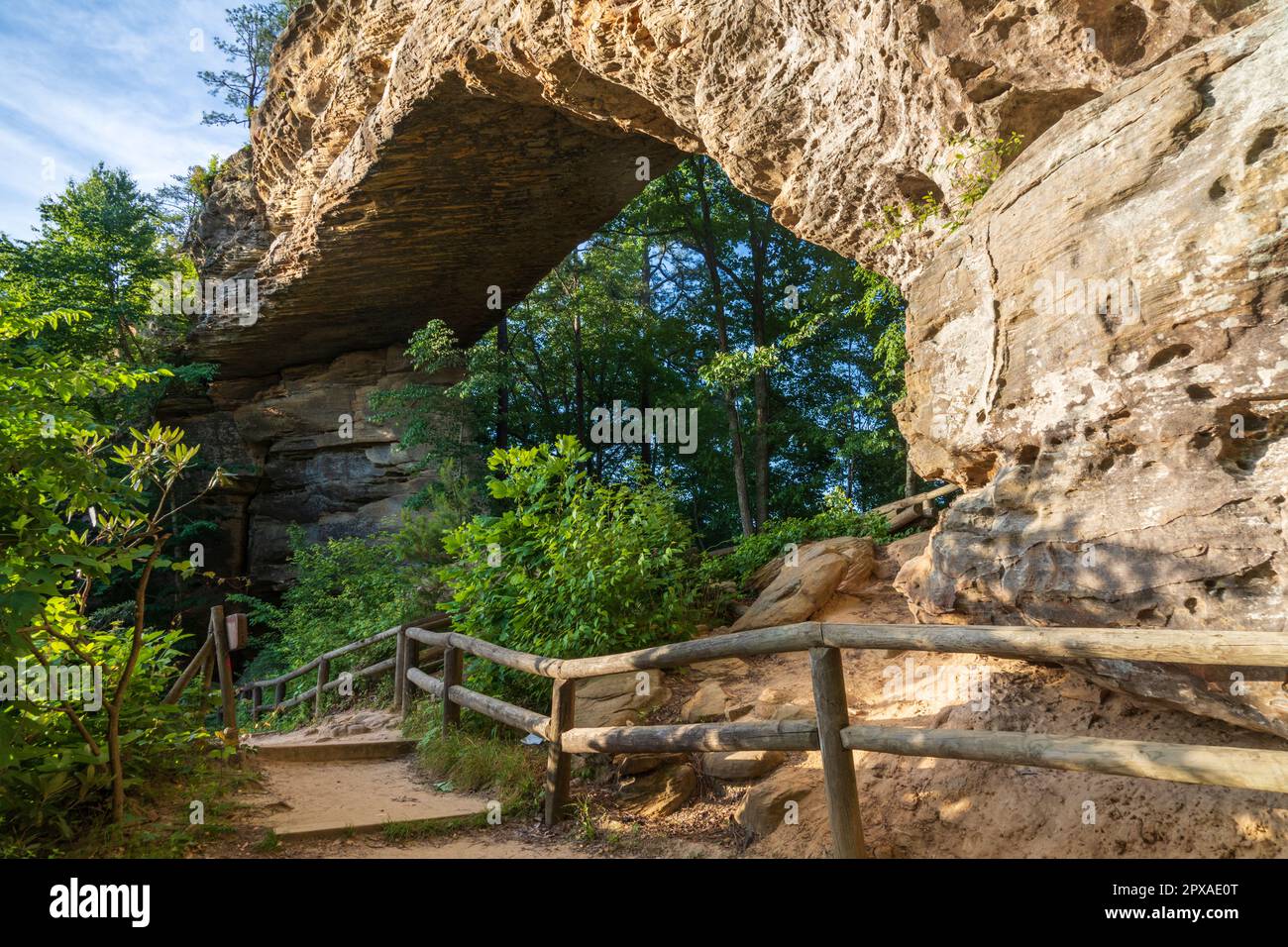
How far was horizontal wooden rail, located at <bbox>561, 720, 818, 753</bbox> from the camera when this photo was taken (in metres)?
3.44

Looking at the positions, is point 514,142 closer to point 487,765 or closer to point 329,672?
point 329,672

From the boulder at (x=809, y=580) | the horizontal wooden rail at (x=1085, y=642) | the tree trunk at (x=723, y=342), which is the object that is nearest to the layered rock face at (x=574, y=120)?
the boulder at (x=809, y=580)

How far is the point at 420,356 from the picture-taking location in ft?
49.7

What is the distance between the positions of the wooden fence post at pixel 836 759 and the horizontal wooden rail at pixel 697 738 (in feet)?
0.37

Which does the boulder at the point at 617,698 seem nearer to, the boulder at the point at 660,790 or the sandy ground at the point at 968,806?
the sandy ground at the point at 968,806

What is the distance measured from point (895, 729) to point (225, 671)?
503 centimetres

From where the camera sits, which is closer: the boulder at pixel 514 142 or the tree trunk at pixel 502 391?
the boulder at pixel 514 142

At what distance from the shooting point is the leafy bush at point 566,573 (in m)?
5.93

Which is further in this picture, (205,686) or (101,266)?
(101,266)

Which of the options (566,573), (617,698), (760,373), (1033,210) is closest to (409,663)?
(566,573)

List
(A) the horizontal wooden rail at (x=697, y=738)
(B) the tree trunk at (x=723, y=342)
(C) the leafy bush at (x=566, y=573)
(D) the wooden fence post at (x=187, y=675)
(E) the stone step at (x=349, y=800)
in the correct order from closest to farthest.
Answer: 1. (A) the horizontal wooden rail at (x=697, y=738)
2. (E) the stone step at (x=349, y=800)
3. (D) the wooden fence post at (x=187, y=675)
4. (C) the leafy bush at (x=566, y=573)
5. (B) the tree trunk at (x=723, y=342)

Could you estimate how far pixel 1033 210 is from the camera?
4.15 m
